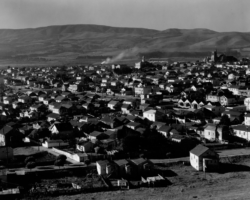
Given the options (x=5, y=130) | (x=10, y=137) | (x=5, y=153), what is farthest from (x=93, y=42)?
(x=5, y=153)

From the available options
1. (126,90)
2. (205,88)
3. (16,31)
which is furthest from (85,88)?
(16,31)

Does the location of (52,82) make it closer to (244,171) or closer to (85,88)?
(85,88)

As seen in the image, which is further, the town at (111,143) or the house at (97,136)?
the house at (97,136)

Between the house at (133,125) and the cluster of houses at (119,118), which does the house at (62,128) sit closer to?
the cluster of houses at (119,118)

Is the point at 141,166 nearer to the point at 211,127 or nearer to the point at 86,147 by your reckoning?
the point at 86,147

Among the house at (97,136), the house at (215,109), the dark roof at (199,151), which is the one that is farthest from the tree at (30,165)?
the house at (215,109)
